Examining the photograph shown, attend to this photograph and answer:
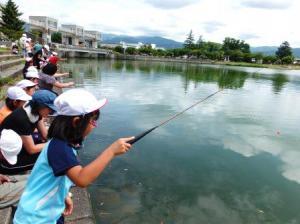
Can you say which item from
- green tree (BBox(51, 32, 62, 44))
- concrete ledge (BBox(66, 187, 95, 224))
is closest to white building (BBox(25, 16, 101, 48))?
green tree (BBox(51, 32, 62, 44))

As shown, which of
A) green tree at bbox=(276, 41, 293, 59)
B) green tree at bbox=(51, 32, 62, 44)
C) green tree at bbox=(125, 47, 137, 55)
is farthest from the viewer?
green tree at bbox=(276, 41, 293, 59)

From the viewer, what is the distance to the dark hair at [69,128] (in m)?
1.96

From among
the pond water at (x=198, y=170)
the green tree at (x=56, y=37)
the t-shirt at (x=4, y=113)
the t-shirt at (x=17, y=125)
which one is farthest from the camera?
the green tree at (x=56, y=37)

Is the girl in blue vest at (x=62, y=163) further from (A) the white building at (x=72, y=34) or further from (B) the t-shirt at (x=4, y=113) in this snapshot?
(A) the white building at (x=72, y=34)

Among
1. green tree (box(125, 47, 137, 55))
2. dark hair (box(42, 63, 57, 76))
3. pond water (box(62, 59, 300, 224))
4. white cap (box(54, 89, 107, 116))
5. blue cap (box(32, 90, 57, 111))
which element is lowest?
pond water (box(62, 59, 300, 224))

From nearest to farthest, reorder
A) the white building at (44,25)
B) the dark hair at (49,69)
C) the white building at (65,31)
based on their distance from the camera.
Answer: the dark hair at (49,69) → the white building at (44,25) → the white building at (65,31)

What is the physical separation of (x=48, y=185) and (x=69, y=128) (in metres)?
0.37

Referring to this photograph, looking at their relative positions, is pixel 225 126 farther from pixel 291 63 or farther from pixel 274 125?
pixel 291 63

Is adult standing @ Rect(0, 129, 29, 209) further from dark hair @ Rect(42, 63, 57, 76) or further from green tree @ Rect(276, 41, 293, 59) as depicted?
green tree @ Rect(276, 41, 293, 59)

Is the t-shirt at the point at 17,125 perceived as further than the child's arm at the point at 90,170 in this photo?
Yes

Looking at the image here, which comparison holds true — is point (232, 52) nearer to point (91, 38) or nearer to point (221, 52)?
point (221, 52)

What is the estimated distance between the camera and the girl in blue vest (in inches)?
74.7

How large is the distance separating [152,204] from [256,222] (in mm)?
1630

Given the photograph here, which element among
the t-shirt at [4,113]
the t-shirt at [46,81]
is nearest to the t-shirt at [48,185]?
the t-shirt at [4,113]
